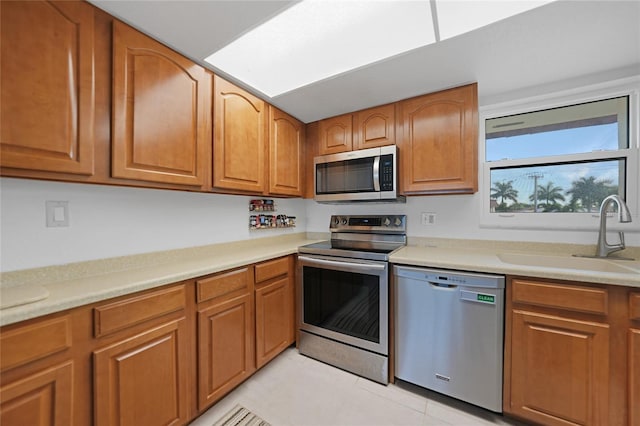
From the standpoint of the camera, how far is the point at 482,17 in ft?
4.00

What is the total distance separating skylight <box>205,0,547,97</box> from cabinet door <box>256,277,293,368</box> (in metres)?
1.57

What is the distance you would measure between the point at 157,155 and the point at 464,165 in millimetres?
1991

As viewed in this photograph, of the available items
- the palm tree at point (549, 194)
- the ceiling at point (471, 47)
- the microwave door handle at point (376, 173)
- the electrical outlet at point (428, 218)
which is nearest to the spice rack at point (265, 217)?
the ceiling at point (471, 47)

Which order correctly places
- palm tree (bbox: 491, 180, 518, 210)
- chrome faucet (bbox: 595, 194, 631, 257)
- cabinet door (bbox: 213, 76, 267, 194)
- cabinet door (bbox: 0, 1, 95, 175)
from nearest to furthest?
cabinet door (bbox: 0, 1, 95, 175) → chrome faucet (bbox: 595, 194, 631, 257) → cabinet door (bbox: 213, 76, 267, 194) → palm tree (bbox: 491, 180, 518, 210)

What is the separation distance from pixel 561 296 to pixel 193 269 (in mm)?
1972

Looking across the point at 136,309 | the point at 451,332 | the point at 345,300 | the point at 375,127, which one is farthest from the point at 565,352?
the point at 136,309

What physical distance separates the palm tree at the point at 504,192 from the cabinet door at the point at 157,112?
2229 mm

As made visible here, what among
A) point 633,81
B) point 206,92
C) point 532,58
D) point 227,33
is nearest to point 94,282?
point 206,92

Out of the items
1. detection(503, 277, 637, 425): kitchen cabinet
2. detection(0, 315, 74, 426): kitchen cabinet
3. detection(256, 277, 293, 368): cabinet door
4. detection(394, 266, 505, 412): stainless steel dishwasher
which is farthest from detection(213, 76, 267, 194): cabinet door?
detection(503, 277, 637, 425): kitchen cabinet

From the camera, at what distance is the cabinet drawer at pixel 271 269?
1.77m

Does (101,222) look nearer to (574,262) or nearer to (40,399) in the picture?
(40,399)

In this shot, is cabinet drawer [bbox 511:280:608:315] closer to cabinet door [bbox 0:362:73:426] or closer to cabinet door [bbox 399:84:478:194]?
cabinet door [bbox 399:84:478:194]

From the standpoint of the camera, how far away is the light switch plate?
1.20m

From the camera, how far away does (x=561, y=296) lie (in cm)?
128
